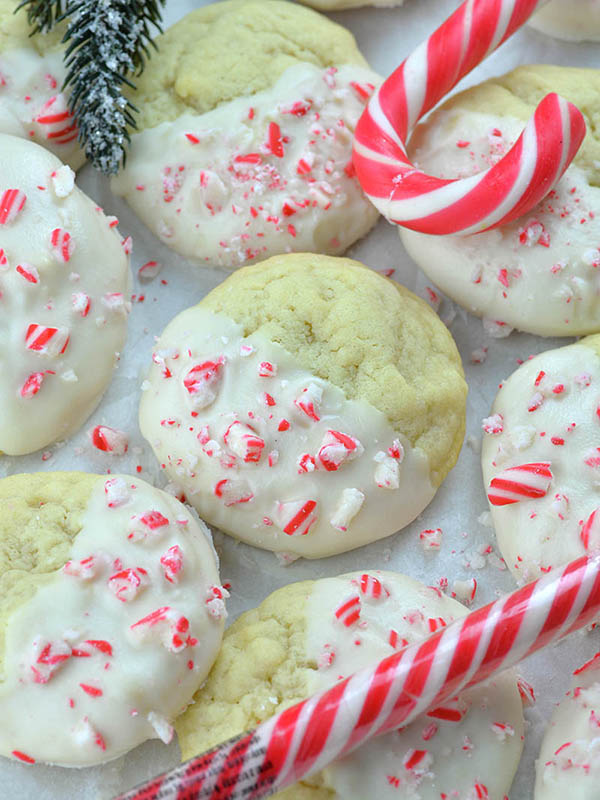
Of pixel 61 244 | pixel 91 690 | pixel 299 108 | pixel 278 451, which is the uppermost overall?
pixel 299 108

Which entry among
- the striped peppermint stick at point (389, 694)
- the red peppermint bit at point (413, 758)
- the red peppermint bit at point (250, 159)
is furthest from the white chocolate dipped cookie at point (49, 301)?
the red peppermint bit at point (413, 758)

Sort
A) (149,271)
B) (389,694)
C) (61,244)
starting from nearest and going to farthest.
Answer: (389,694), (61,244), (149,271)

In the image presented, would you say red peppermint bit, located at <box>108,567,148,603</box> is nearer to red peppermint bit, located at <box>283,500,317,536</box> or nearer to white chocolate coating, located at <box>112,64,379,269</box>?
red peppermint bit, located at <box>283,500,317,536</box>

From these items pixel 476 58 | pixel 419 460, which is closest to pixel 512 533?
pixel 419 460

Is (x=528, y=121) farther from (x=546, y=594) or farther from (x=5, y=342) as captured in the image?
(x=5, y=342)

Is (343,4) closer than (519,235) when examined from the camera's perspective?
No

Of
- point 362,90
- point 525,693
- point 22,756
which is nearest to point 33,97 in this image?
point 362,90

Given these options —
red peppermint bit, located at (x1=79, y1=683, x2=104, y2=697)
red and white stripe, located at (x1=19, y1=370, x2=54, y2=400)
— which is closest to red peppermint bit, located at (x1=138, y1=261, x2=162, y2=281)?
red and white stripe, located at (x1=19, y1=370, x2=54, y2=400)

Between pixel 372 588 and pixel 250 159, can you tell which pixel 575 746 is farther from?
pixel 250 159
